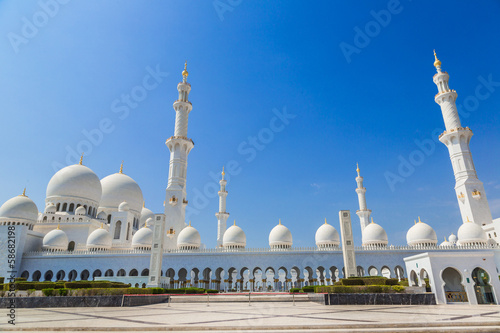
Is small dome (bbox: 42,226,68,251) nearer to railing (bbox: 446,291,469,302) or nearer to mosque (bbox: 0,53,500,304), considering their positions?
mosque (bbox: 0,53,500,304)

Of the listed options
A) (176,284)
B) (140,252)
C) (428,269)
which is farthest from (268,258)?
(428,269)

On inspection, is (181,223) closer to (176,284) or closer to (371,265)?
(176,284)

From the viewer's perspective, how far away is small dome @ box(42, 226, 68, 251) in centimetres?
3500

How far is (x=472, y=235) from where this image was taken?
30.5 meters

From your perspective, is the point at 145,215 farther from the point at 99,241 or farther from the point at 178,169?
the point at 178,169

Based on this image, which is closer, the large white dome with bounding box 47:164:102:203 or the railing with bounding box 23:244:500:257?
the railing with bounding box 23:244:500:257

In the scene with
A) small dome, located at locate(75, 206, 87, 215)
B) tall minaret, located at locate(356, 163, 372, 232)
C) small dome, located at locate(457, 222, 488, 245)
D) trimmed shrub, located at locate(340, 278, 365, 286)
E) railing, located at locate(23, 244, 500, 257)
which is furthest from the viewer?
tall minaret, located at locate(356, 163, 372, 232)

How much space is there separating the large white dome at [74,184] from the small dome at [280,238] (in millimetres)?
25139

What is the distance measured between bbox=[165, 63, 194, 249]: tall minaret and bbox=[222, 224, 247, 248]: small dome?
593 centimetres

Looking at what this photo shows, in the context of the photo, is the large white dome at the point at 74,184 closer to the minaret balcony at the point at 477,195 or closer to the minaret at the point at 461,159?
the minaret at the point at 461,159

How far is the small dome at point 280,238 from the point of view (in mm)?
32906

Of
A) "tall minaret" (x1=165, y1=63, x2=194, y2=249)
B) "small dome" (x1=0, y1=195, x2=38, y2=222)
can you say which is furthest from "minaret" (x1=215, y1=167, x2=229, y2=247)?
"small dome" (x1=0, y1=195, x2=38, y2=222)

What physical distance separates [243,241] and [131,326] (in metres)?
26.1

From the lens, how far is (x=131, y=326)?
7469mm
